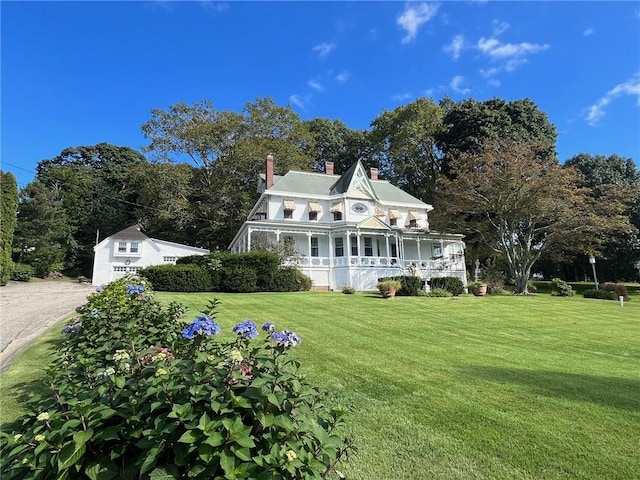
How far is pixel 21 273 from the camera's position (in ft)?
111

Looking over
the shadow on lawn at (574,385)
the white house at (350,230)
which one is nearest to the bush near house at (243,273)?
the white house at (350,230)

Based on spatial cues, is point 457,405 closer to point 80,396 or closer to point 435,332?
point 80,396

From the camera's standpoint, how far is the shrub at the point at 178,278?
746 inches

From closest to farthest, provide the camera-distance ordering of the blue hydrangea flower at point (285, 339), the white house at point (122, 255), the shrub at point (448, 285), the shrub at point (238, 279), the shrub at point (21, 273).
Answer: the blue hydrangea flower at point (285, 339)
the shrub at point (238, 279)
the shrub at point (448, 285)
the white house at point (122, 255)
the shrub at point (21, 273)

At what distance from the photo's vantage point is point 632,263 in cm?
3669

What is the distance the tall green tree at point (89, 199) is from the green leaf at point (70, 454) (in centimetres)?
4846

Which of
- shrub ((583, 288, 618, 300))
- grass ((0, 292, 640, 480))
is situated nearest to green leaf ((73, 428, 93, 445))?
grass ((0, 292, 640, 480))

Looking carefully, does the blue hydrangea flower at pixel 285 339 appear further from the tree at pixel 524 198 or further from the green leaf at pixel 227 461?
the tree at pixel 524 198

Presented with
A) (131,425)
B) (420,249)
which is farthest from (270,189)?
(131,425)

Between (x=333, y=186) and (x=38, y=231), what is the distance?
98.1 ft

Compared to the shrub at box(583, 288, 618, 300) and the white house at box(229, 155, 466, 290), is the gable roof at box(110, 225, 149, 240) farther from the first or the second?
the shrub at box(583, 288, 618, 300)

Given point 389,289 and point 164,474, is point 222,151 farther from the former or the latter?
point 164,474

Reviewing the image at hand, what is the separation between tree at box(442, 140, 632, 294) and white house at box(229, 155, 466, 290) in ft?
16.4

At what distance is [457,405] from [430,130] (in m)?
43.5
